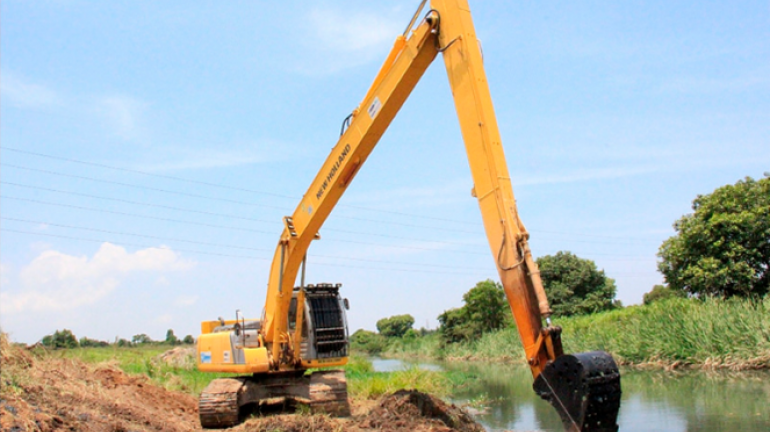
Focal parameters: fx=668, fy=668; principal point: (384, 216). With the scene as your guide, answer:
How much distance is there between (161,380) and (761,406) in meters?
15.2

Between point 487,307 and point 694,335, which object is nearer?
point 694,335

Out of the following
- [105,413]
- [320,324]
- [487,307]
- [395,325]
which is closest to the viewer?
[105,413]

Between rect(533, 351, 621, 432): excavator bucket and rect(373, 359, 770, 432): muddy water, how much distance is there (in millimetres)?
4458

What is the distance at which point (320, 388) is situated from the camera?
11.5 metres

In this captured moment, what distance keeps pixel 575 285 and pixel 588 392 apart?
1471 inches

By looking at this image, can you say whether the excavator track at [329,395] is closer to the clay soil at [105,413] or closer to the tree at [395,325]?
the clay soil at [105,413]

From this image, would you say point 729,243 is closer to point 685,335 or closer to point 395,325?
point 685,335

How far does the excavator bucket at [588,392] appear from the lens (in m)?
5.75

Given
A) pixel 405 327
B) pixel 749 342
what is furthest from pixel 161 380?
pixel 405 327

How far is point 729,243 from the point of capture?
2330cm

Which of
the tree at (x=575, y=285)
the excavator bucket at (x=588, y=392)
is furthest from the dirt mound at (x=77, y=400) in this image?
the tree at (x=575, y=285)

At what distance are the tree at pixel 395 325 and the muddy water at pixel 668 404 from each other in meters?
51.6

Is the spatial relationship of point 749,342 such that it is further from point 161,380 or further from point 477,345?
point 477,345

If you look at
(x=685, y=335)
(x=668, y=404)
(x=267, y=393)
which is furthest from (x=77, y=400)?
(x=685, y=335)
